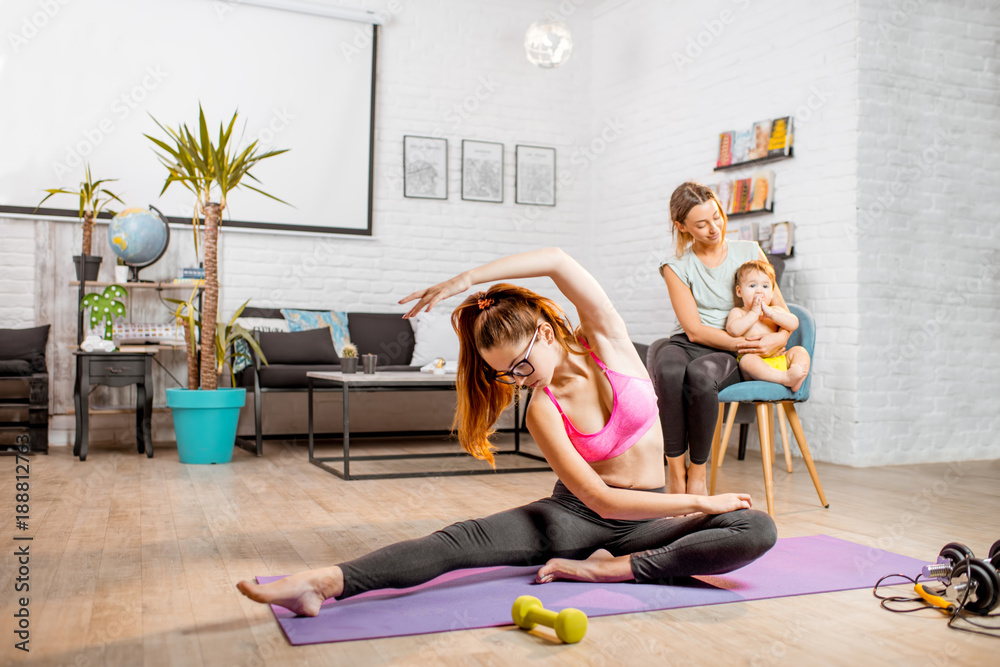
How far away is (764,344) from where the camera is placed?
9.39 feet

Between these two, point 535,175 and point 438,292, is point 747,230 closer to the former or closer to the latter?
point 535,175

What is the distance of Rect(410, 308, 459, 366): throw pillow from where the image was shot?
16.6 ft

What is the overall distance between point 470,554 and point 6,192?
4.05 metres

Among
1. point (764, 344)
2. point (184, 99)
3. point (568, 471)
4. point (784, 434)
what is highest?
point (184, 99)

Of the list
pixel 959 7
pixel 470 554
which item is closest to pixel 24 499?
pixel 470 554

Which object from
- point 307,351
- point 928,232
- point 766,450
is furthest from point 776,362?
point 307,351

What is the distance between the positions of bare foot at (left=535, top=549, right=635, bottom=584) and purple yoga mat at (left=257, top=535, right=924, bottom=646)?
0.9 inches

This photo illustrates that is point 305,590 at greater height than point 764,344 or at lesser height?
lesser

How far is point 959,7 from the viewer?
4301 mm

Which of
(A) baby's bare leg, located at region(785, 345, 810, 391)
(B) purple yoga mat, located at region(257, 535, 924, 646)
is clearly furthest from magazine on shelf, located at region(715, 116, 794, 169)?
(B) purple yoga mat, located at region(257, 535, 924, 646)

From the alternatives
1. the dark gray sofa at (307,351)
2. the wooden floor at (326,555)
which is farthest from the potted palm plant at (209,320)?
the dark gray sofa at (307,351)

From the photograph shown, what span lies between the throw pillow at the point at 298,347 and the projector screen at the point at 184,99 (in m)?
0.84

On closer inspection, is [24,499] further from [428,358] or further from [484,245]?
[484,245]

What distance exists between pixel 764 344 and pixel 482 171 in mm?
3298
